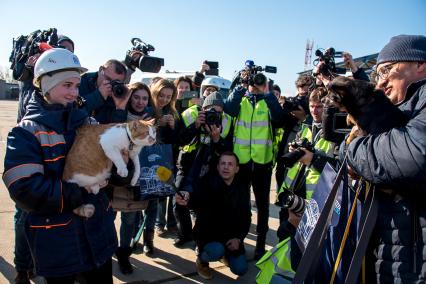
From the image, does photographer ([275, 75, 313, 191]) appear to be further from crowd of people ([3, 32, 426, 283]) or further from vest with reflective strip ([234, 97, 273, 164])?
vest with reflective strip ([234, 97, 273, 164])

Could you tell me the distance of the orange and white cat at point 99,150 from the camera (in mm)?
1920

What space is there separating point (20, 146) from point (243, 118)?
2729 millimetres

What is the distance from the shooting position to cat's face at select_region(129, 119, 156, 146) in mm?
2186

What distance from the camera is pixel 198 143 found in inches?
160

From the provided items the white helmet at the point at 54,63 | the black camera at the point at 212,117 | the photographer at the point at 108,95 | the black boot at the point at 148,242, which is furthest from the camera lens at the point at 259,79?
the white helmet at the point at 54,63

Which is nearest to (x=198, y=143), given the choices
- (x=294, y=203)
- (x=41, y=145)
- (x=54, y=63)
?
(x=294, y=203)

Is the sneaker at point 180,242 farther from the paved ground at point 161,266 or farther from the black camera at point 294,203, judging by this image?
the black camera at point 294,203

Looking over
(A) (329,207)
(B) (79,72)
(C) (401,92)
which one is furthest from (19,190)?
(C) (401,92)

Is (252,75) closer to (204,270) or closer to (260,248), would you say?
(260,248)

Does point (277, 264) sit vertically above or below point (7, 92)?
below

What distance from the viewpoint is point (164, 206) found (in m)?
4.50

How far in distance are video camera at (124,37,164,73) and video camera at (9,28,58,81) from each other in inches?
31.5

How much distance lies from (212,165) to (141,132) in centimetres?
177

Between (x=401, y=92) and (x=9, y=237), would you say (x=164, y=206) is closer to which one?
(x=9, y=237)
